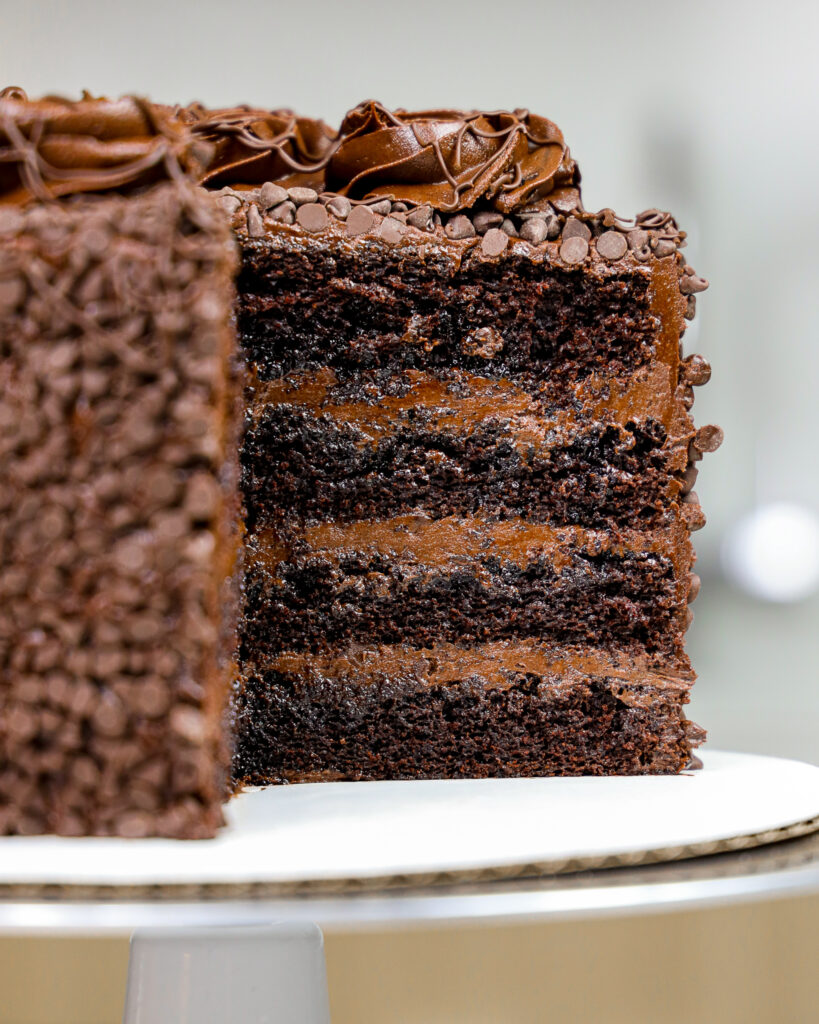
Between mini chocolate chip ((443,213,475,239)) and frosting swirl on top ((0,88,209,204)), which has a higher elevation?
frosting swirl on top ((0,88,209,204))

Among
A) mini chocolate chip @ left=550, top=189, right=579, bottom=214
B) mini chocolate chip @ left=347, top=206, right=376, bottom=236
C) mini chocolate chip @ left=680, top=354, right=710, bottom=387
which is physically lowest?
mini chocolate chip @ left=680, top=354, right=710, bottom=387

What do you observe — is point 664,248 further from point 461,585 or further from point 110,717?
point 110,717

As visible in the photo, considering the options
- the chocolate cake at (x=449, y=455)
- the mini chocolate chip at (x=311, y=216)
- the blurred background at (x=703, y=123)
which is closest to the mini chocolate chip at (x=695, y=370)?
the chocolate cake at (x=449, y=455)

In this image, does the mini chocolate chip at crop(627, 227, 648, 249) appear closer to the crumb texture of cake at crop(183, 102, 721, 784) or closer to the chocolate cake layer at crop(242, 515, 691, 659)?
the crumb texture of cake at crop(183, 102, 721, 784)

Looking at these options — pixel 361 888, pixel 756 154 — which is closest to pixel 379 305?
pixel 361 888

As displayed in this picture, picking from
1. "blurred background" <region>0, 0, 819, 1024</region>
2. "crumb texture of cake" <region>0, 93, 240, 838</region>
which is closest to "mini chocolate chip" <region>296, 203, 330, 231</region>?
"crumb texture of cake" <region>0, 93, 240, 838</region>

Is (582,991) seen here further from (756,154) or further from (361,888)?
(756,154)

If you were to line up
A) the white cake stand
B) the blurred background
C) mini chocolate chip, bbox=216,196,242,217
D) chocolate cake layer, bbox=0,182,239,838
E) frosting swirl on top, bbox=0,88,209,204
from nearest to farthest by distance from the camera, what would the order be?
the white cake stand, chocolate cake layer, bbox=0,182,239,838, frosting swirl on top, bbox=0,88,209,204, mini chocolate chip, bbox=216,196,242,217, the blurred background
